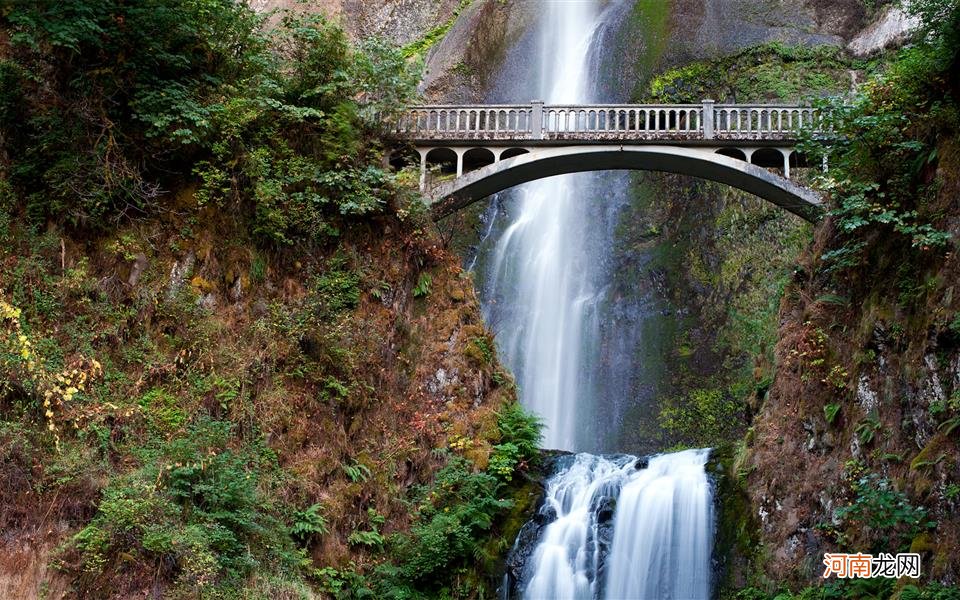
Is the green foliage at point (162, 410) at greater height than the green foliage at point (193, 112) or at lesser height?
lesser

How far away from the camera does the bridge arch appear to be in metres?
16.3

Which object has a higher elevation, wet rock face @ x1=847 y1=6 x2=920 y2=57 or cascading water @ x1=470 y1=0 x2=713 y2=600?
wet rock face @ x1=847 y1=6 x2=920 y2=57

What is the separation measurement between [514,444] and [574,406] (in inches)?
326

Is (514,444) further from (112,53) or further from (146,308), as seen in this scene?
(112,53)

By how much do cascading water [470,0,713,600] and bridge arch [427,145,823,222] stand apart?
5.18m

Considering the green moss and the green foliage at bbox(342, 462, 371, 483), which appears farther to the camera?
the green foliage at bbox(342, 462, 371, 483)

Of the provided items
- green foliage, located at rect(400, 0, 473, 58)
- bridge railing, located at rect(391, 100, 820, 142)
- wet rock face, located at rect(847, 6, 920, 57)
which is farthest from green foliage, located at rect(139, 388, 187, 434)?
wet rock face, located at rect(847, 6, 920, 57)

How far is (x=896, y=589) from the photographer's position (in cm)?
986

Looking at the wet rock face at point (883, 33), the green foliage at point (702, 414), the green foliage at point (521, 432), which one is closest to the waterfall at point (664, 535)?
the green foliage at point (521, 432)

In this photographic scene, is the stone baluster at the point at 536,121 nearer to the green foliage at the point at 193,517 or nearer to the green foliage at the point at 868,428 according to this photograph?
the green foliage at the point at 868,428

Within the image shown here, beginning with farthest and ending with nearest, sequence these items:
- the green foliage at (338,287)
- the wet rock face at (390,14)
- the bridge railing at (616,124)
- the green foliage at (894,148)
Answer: the wet rock face at (390,14) < the bridge railing at (616,124) < the green foliage at (338,287) < the green foliage at (894,148)

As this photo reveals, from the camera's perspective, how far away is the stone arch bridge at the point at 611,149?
54.2ft

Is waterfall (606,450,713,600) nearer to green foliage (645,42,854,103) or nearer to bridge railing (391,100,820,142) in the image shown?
bridge railing (391,100,820,142)

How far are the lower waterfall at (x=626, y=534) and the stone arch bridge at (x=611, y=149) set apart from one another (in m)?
5.42
